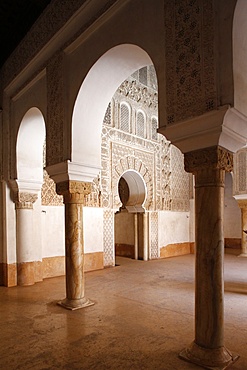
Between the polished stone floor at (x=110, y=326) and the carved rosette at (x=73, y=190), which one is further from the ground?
the carved rosette at (x=73, y=190)

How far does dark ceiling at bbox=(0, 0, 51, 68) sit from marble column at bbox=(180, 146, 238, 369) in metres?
4.08

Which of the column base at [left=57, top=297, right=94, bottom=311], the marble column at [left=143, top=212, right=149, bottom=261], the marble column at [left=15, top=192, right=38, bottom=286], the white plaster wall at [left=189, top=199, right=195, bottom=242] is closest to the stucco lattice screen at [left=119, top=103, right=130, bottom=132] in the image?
the marble column at [left=143, top=212, right=149, bottom=261]

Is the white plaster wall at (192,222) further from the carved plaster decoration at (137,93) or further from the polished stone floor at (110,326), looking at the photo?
the polished stone floor at (110,326)

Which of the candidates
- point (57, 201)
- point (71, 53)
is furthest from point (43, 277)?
point (71, 53)

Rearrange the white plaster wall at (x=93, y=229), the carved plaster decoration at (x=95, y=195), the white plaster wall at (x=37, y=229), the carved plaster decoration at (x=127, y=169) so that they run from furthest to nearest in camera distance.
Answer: the carved plaster decoration at (x=127, y=169) → the carved plaster decoration at (x=95, y=195) → the white plaster wall at (x=93, y=229) → the white plaster wall at (x=37, y=229)

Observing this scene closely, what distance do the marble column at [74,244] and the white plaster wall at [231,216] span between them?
10468mm

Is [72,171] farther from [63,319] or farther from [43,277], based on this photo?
[43,277]

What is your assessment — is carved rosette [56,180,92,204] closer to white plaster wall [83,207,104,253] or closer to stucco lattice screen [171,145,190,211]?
white plaster wall [83,207,104,253]

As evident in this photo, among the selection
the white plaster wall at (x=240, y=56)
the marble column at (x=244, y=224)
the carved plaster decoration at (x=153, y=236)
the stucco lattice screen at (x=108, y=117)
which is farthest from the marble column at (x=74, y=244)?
the marble column at (x=244, y=224)

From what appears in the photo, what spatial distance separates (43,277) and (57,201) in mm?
1798

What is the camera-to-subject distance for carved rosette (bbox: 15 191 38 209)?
6284 mm

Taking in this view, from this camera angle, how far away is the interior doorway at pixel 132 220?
32.5 feet

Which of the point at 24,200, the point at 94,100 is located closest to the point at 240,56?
the point at 94,100

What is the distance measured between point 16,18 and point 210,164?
4.59m
